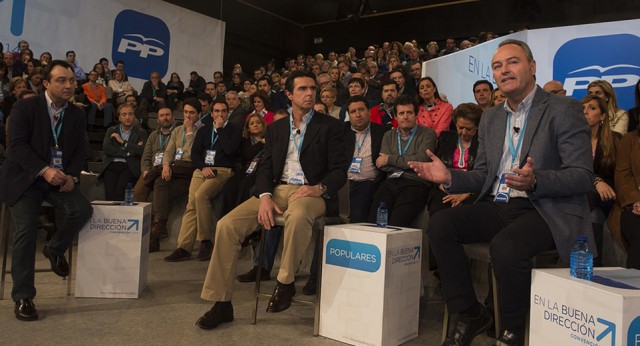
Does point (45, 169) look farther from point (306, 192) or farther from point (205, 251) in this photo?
point (205, 251)

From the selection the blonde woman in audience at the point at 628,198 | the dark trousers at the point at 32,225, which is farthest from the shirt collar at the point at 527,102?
the dark trousers at the point at 32,225

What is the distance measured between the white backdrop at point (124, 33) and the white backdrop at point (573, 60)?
7.79 metres

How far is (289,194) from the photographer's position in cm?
285

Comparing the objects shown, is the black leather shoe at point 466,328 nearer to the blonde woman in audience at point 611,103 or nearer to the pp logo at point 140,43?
the blonde woman in audience at point 611,103

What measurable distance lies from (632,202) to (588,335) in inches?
54.9

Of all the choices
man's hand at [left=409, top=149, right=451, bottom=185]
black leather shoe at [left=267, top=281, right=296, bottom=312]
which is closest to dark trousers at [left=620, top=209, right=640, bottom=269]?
man's hand at [left=409, top=149, right=451, bottom=185]

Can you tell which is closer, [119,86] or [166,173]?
[166,173]

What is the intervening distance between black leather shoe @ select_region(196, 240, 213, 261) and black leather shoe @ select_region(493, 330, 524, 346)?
2930 millimetres

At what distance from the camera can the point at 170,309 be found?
2.84m

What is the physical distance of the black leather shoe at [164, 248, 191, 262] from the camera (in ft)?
13.8

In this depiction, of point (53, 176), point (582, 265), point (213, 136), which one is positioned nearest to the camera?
point (582, 265)

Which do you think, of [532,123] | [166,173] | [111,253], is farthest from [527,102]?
[166,173]

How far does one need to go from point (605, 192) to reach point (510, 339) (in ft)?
4.38

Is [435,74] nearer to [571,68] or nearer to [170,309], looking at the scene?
[571,68]
